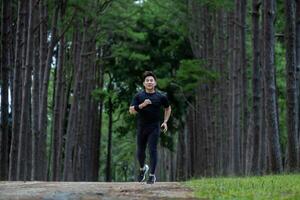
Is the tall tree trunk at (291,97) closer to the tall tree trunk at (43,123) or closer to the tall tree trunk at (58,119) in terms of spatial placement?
the tall tree trunk at (43,123)

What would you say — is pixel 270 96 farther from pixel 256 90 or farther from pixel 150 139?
pixel 150 139

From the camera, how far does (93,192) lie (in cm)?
895

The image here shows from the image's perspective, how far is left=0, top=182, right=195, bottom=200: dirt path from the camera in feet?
27.6

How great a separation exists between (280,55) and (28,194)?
23291 millimetres

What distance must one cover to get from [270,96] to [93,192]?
22.6 ft

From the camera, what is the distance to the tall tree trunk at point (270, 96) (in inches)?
569

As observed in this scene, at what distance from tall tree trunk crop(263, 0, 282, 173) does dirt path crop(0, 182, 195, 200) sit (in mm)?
4945

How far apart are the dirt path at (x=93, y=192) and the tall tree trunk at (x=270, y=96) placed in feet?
16.2

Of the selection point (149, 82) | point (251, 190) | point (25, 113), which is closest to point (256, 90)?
point (25, 113)

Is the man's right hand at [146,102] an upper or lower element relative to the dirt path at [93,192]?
upper

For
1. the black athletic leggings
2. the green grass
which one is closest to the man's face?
the black athletic leggings

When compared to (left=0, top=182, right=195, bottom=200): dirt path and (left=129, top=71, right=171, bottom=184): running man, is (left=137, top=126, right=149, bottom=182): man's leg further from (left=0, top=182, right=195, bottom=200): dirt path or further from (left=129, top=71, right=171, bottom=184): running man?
(left=0, top=182, right=195, bottom=200): dirt path

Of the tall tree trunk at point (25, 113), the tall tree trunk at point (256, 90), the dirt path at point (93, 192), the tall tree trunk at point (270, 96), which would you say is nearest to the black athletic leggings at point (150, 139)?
the dirt path at point (93, 192)

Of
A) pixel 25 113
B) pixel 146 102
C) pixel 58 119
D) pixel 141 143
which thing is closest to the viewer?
pixel 146 102
